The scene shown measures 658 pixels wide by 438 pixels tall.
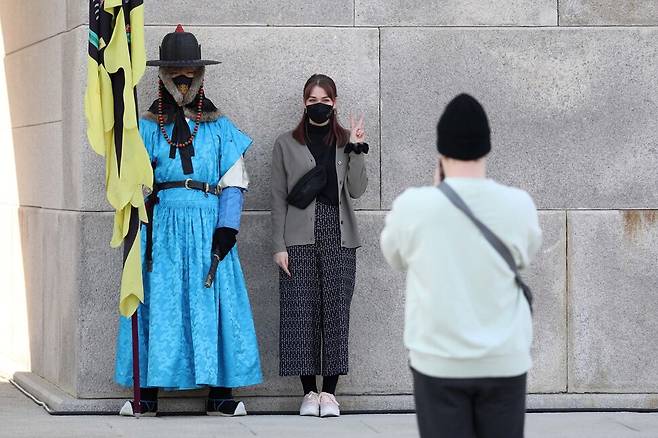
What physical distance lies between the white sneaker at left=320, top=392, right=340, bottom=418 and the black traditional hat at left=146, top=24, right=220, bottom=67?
2093 mm

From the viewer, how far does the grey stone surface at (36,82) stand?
8.97m

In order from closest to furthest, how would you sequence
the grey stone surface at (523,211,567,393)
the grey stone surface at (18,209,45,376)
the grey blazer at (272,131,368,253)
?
1. the grey blazer at (272,131,368,253)
2. the grey stone surface at (523,211,567,393)
3. the grey stone surface at (18,209,45,376)

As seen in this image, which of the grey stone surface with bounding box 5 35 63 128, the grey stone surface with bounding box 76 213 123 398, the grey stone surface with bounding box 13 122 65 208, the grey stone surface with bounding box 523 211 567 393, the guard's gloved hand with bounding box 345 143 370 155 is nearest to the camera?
the guard's gloved hand with bounding box 345 143 370 155

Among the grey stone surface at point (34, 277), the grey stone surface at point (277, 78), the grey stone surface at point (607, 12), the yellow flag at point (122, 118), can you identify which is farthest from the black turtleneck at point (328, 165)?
the grey stone surface at point (34, 277)

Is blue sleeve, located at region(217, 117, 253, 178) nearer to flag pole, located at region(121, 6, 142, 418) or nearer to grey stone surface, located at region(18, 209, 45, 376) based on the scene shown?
flag pole, located at region(121, 6, 142, 418)

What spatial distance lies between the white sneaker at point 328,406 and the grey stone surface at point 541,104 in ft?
4.10

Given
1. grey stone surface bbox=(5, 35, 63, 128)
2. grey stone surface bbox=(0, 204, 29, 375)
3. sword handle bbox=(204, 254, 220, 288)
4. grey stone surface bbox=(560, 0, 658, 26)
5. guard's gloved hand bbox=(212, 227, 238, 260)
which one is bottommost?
grey stone surface bbox=(0, 204, 29, 375)

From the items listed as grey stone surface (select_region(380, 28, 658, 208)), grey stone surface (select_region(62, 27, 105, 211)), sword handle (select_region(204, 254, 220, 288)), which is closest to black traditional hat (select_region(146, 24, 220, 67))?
grey stone surface (select_region(62, 27, 105, 211))

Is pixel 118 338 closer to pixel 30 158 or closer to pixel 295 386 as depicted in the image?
pixel 295 386

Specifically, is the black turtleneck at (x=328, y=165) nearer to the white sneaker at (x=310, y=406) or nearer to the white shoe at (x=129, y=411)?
the white sneaker at (x=310, y=406)

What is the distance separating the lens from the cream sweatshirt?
426cm

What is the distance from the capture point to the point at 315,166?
8.21 meters

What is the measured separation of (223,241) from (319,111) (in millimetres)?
951

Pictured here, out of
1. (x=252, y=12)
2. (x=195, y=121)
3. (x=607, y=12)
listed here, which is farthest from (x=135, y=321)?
(x=607, y=12)
